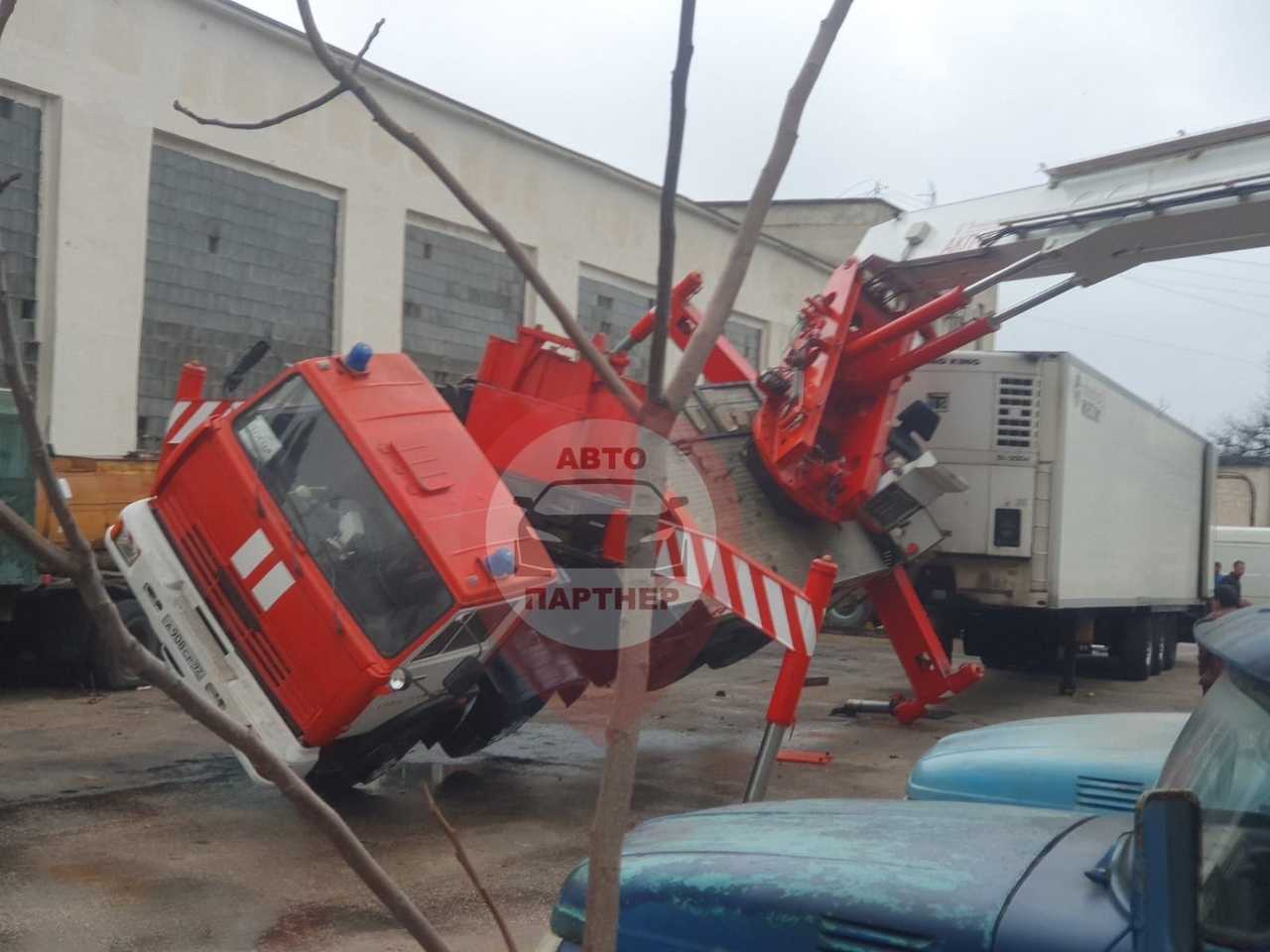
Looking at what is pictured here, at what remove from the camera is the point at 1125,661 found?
624 inches

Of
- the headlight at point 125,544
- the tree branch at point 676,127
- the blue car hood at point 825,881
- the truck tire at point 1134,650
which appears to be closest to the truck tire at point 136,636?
the headlight at point 125,544

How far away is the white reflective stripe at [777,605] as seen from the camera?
23.9 ft

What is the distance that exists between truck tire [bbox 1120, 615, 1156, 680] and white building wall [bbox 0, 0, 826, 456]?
8.42 metres

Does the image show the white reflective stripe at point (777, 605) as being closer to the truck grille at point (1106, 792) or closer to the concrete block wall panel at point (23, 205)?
the truck grille at point (1106, 792)

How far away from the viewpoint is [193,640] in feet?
22.1

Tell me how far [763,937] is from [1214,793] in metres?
0.87

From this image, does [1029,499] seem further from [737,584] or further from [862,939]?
A: [862,939]

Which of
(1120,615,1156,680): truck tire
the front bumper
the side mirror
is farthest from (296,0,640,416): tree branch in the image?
(1120,615,1156,680): truck tire

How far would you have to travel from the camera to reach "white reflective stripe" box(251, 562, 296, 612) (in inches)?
255

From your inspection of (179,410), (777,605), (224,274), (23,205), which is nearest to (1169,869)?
(777,605)

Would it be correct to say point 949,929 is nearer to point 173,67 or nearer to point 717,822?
point 717,822

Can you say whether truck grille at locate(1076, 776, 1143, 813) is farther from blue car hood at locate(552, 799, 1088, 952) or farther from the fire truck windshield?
the fire truck windshield

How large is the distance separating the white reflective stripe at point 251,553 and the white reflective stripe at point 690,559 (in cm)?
213

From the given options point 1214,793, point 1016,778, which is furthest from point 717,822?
point 1016,778
